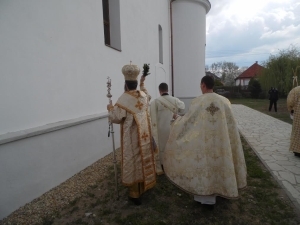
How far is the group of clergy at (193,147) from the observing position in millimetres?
2871

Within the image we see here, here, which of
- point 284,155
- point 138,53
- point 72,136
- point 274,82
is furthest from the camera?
point 274,82

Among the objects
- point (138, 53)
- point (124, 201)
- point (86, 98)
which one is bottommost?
point (124, 201)

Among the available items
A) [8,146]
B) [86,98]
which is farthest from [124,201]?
[86,98]

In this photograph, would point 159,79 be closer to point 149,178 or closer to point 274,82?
point 149,178

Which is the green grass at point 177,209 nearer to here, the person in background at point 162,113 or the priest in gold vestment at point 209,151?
the priest in gold vestment at point 209,151

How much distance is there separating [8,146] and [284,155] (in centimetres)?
612

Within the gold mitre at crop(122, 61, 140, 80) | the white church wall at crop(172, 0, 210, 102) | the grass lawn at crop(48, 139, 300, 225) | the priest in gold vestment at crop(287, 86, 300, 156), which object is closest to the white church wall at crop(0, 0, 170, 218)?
the grass lawn at crop(48, 139, 300, 225)

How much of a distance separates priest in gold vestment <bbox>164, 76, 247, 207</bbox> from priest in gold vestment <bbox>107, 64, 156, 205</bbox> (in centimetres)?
55

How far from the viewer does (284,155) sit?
5.54 meters

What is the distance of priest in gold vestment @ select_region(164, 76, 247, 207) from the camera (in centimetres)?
286

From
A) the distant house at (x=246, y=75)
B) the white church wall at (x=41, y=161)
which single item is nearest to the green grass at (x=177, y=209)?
the white church wall at (x=41, y=161)

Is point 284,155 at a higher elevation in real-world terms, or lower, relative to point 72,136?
lower

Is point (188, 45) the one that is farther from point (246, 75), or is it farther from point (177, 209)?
point (246, 75)

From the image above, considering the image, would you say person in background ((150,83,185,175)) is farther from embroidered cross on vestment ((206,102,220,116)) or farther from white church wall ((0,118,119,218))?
white church wall ((0,118,119,218))
